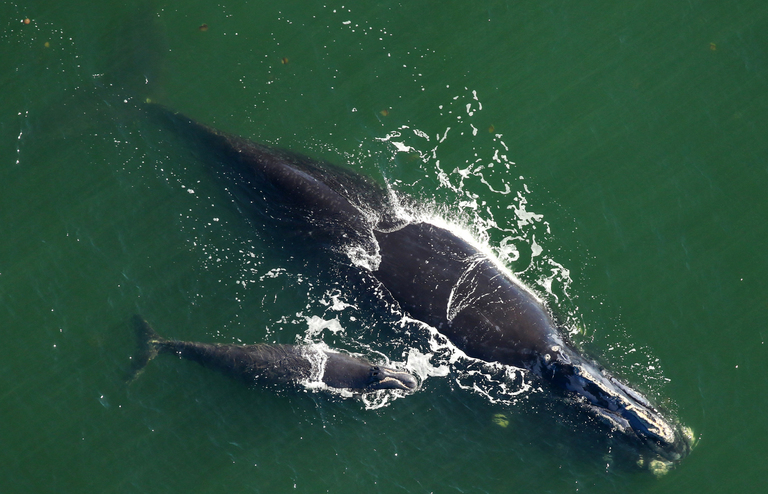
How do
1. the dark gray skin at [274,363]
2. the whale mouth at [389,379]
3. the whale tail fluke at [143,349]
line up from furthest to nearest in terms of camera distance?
the whale tail fluke at [143,349] → the dark gray skin at [274,363] → the whale mouth at [389,379]

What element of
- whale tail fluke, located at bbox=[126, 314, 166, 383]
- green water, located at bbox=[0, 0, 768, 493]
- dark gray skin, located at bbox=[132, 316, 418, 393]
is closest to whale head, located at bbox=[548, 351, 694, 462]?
green water, located at bbox=[0, 0, 768, 493]

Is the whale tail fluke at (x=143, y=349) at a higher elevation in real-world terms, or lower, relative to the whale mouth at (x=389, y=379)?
Result: higher

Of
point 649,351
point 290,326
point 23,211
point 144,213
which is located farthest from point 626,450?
point 23,211

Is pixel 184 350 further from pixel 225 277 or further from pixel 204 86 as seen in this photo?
pixel 204 86

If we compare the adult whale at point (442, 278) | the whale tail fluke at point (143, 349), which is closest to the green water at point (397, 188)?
the whale tail fluke at point (143, 349)

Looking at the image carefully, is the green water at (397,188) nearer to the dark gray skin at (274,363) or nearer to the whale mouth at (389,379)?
the dark gray skin at (274,363)

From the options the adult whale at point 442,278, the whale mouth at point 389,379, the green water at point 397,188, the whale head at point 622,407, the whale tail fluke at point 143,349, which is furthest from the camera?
the whale tail fluke at point 143,349

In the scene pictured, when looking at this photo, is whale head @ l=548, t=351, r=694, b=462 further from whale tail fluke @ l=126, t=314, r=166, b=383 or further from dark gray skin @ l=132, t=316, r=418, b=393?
whale tail fluke @ l=126, t=314, r=166, b=383
